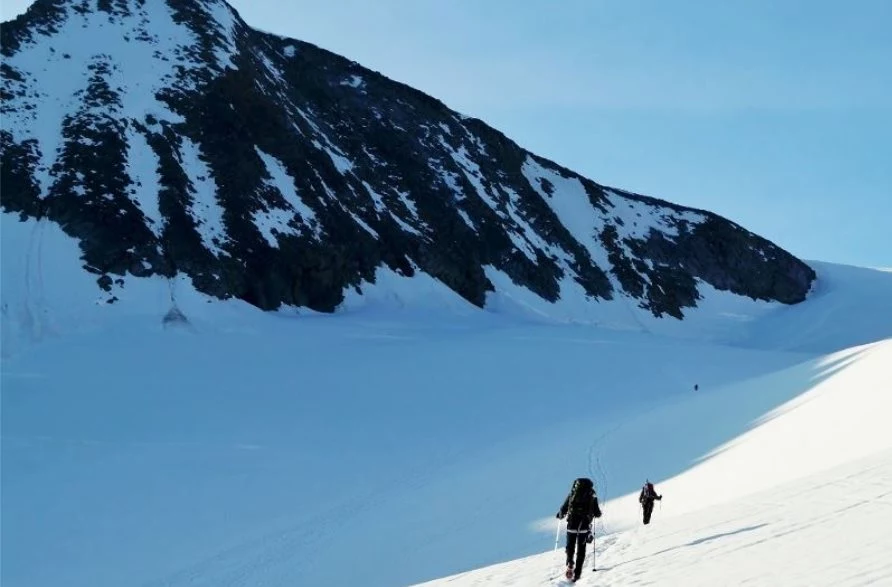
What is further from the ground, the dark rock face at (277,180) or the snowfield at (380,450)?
the dark rock face at (277,180)

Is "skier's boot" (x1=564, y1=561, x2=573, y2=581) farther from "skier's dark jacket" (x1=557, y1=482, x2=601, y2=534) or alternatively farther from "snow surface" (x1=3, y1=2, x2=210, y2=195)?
"snow surface" (x1=3, y1=2, x2=210, y2=195)

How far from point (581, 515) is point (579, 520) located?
7 centimetres

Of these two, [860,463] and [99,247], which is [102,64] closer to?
[99,247]

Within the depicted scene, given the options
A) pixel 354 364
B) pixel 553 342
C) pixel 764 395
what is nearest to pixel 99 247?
pixel 354 364

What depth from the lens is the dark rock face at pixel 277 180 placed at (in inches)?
1598

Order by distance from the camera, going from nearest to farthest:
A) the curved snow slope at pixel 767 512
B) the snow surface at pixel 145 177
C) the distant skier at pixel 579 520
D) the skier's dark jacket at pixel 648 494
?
the curved snow slope at pixel 767 512 → the distant skier at pixel 579 520 → the skier's dark jacket at pixel 648 494 → the snow surface at pixel 145 177

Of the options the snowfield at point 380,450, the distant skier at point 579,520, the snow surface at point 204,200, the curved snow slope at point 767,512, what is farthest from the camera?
the snow surface at point 204,200

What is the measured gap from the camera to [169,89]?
164 feet

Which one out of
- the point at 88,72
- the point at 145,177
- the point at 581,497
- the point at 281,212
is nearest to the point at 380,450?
the point at 581,497

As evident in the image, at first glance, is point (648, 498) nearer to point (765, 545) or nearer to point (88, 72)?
point (765, 545)

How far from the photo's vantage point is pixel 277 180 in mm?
49844

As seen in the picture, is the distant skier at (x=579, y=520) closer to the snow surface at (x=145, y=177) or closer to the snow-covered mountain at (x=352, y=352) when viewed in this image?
the snow-covered mountain at (x=352, y=352)

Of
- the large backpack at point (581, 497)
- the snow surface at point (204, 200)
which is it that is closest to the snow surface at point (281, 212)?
the snow surface at point (204, 200)

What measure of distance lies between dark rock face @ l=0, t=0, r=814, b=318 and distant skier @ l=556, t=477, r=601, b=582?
104 feet
